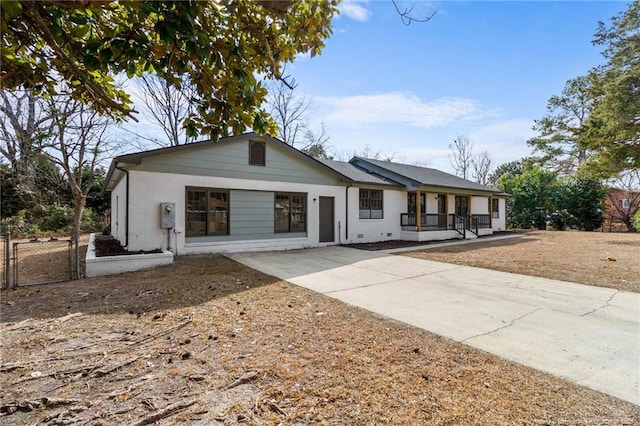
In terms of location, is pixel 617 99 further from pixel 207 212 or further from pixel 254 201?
pixel 207 212

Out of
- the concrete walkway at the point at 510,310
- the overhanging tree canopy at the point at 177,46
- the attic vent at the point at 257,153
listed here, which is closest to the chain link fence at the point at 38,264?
the concrete walkway at the point at 510,310

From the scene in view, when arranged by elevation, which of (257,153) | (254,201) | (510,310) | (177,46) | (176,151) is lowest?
(510,310)

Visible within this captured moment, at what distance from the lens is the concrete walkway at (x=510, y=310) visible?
3.40 meters

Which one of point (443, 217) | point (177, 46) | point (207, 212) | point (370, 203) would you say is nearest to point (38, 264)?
point (207, 212)

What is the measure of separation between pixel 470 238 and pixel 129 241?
1643 centimetres

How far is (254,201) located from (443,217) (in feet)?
→ 37.7

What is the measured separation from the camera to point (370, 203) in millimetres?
15453

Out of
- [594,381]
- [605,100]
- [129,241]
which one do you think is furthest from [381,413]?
[605,100]

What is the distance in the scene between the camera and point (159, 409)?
242 centimetres

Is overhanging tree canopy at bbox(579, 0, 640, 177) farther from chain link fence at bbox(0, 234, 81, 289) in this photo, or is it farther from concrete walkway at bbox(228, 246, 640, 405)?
chain link fence at bbox(0, 234, 81, 289)

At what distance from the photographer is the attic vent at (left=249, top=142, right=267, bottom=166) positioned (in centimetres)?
1164

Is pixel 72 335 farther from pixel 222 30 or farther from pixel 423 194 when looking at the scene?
pixel 423 194

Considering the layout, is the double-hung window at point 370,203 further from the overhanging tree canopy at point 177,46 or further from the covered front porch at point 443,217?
the overhanging tree canopy at point 177,46

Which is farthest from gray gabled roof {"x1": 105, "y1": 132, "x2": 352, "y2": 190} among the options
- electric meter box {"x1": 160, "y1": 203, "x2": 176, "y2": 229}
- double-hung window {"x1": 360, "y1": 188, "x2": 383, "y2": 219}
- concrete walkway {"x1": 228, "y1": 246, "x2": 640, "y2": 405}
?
concrete walkway {"x1": 228, "y1": 246, "x2": 640, "y2": 405}
